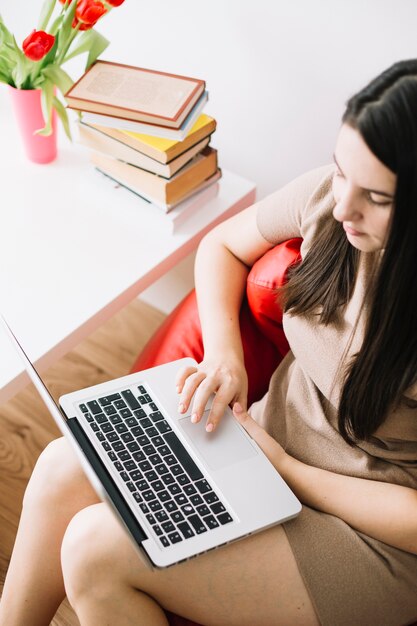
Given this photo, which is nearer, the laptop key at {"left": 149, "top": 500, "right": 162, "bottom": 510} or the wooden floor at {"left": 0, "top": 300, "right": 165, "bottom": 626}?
the laptop key at {"left": 149, "top": 500, "right": 162, "bottom": 510}

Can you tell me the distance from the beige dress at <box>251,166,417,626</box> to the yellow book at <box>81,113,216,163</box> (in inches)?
8.5

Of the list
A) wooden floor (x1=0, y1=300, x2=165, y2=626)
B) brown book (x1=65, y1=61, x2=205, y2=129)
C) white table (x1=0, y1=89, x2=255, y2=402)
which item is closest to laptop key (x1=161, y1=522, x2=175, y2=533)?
white table (x1=0, y1=89, x2=255, y2=402)

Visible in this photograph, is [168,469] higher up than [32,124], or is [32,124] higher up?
[32,124]

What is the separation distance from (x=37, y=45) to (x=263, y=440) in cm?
79

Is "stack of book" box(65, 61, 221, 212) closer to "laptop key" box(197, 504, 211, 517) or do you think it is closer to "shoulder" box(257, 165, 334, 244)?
"shoulder" box(257, 165, 334, 244)

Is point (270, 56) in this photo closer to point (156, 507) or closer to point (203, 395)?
point (203, 395)

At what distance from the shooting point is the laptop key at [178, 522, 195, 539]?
0.94 metres

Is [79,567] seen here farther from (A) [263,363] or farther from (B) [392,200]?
(B) [392,200]

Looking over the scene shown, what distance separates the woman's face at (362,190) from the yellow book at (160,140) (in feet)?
1.62

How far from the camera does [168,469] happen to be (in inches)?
A: 39.8

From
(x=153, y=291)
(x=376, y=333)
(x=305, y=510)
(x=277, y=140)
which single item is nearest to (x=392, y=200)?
(x=376, y=333)

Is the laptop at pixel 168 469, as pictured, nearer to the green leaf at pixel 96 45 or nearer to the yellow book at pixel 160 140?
the yellow book at pixel 160 140

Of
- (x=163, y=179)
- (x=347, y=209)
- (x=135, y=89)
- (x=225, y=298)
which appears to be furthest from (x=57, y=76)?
(x=347, y=209)

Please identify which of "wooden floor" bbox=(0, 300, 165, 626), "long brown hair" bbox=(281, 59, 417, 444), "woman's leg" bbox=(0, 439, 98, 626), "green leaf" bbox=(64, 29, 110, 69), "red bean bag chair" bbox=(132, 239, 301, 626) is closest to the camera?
"long brown hair" bbox=(281, 59, 417, 444)
